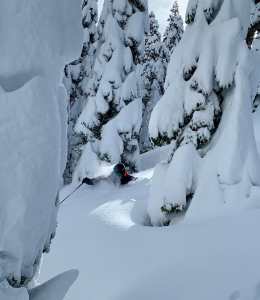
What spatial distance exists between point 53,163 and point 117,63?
15373 mm

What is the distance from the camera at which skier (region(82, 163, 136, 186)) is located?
48.2ft

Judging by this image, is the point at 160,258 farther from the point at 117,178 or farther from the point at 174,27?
the point at 174,27

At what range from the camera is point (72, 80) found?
1020 inches

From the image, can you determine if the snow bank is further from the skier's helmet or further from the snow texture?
the skier's helmet

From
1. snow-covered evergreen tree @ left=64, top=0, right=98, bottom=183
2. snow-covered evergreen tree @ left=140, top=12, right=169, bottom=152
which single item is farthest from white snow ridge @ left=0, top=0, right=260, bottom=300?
snow-covered evergreen tree @ left=140, top=12, right=169, bottom=152

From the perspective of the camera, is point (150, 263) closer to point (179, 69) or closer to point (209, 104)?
point (209, 104)

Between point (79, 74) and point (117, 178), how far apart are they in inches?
490

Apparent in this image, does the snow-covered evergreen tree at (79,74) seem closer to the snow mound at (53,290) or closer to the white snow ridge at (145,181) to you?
the white snow ridge at (145,181)

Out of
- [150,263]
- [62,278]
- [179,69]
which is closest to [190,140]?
[179,69]

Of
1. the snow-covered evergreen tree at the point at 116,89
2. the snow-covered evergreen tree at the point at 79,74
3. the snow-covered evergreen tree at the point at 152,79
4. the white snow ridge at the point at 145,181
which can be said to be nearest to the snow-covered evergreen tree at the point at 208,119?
the white snow ridge at the point at 145,181

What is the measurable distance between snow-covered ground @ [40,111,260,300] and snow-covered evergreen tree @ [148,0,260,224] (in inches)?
28.5

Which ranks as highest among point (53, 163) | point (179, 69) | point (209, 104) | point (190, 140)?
point (53, 163)

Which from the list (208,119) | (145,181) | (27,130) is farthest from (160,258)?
(145,181)

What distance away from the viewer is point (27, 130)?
8.03 ft
